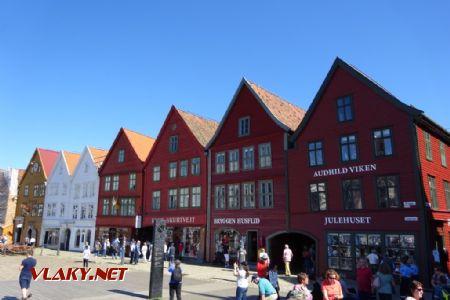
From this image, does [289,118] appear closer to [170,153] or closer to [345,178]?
[345,178]

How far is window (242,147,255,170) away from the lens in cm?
2817

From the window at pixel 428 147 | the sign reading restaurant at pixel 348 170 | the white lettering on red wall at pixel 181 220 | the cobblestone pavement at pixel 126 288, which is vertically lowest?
the cobblestone pavement at pixel 126 288

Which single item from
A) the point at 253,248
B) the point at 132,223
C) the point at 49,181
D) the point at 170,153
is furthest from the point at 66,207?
the point at 253,248

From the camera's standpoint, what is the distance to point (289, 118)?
2914 cm

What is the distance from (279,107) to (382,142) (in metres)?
9.95

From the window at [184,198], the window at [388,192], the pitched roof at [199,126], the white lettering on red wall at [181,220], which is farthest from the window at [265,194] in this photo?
the window at [184,198]

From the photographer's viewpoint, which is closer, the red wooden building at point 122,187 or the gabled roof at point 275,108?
the gabled roof at point 275,108

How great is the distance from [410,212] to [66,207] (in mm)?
38640

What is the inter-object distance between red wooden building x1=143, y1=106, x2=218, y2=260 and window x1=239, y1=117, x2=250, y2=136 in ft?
14.2

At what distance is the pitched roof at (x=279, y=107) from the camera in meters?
27.8

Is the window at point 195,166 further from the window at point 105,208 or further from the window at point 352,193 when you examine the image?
the window at point 352,193

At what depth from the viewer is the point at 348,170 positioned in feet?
74.3

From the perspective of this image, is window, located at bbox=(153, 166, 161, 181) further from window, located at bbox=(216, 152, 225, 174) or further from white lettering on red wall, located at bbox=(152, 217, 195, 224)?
window, located at bbox=(216, 152, 225, 174)

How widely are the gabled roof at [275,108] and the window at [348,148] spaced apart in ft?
14.0
